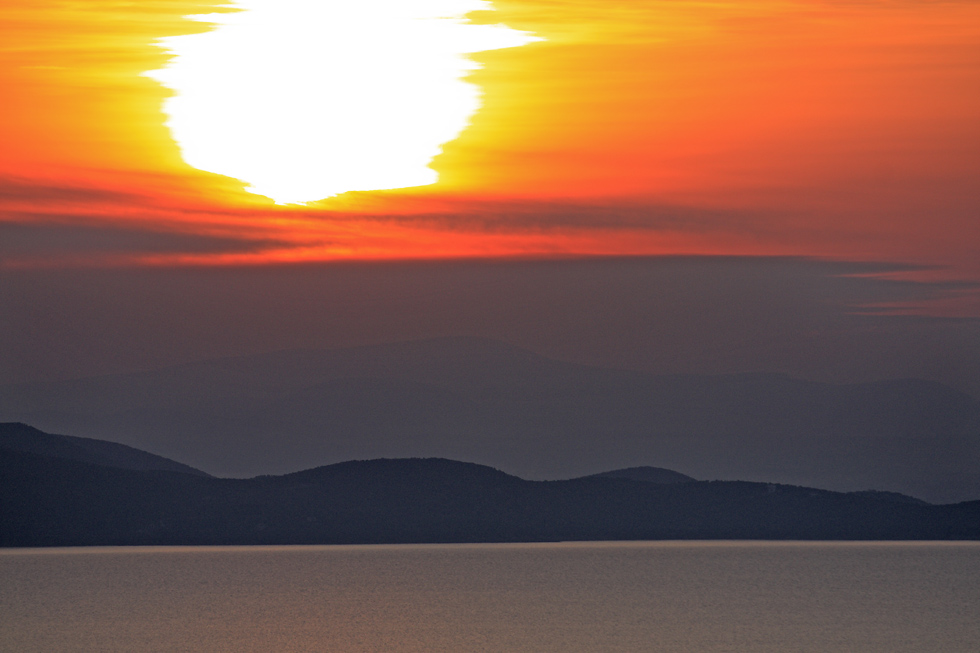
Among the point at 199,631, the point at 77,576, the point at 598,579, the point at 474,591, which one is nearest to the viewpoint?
the point at 199,631

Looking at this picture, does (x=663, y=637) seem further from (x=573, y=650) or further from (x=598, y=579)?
(x=598, y=579)

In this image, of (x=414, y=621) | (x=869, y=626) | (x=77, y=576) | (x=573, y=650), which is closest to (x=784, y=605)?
(x=869, y=626)

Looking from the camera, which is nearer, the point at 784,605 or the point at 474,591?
the point at 784,605

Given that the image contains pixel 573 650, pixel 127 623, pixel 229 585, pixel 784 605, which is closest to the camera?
pixel 573 650

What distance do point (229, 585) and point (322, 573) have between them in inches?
1373

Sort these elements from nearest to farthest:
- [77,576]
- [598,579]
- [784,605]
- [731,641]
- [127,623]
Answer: [731,641], [127,623], [784,605], [598,579], [77,576]

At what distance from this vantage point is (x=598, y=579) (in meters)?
169

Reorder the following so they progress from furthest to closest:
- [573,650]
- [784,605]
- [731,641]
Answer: [784,605] → [731,641] → [573,650]

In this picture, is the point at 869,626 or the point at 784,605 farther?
the point at 784,605

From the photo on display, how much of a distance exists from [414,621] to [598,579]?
78555 millimetres

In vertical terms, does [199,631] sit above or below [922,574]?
below

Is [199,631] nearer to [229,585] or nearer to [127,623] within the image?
[127,623]

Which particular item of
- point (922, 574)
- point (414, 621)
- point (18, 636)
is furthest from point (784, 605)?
point (922, 574)

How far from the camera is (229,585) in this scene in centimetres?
15438
